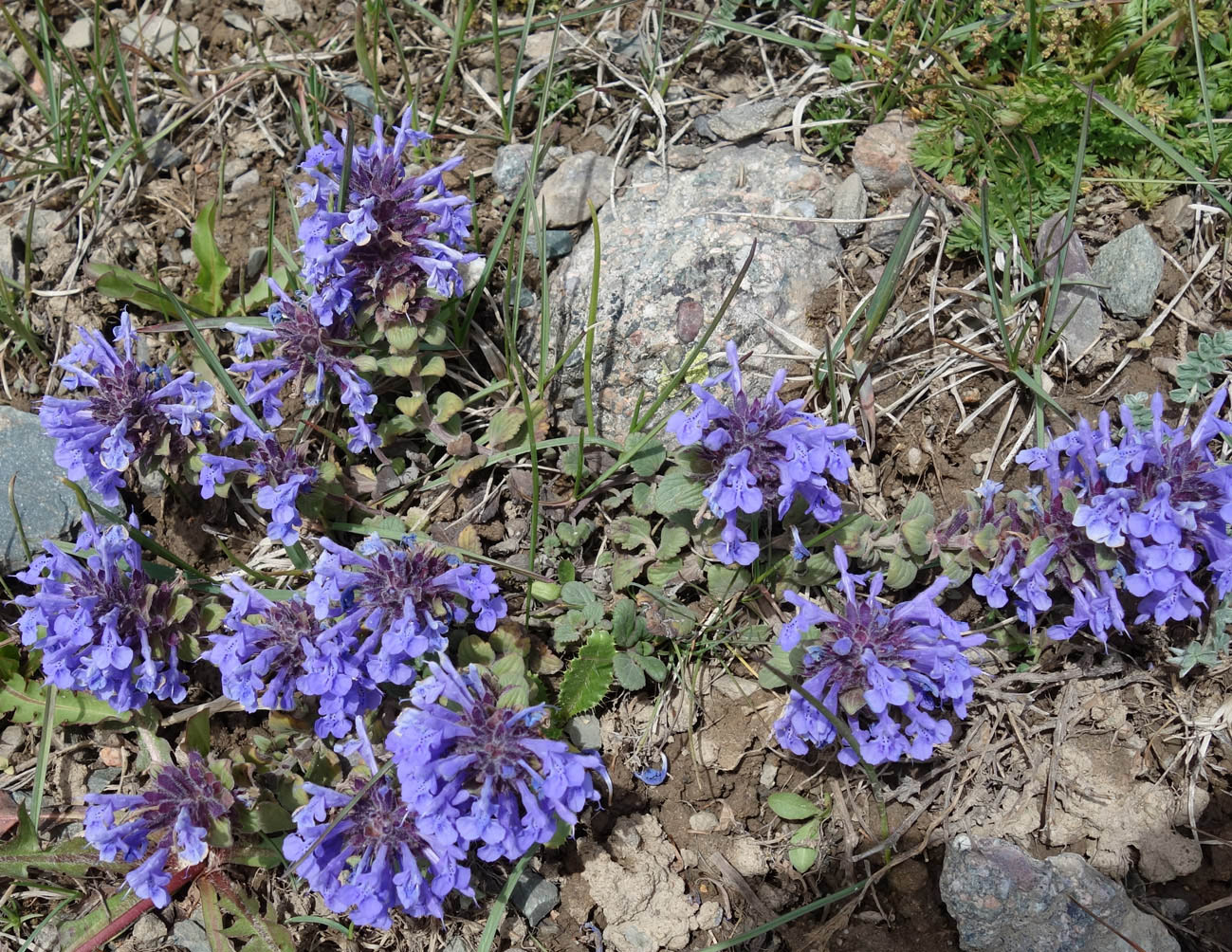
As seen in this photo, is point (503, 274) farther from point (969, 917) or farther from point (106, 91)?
point (969, 917)

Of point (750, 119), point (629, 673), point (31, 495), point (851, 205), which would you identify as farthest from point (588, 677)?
point (750, 119)

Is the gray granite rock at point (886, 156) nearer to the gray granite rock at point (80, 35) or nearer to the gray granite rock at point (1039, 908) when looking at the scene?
the gray granite rock at point (1039, 908)

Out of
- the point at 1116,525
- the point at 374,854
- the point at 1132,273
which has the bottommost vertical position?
the point at 374,854

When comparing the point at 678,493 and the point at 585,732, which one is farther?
the point at 585,732

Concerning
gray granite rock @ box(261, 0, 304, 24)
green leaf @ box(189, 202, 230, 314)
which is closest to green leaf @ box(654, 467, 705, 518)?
green leaf @ box(189, 202, 230, 314)

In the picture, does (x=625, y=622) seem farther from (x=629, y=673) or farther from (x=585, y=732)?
(x=585, y=732)
